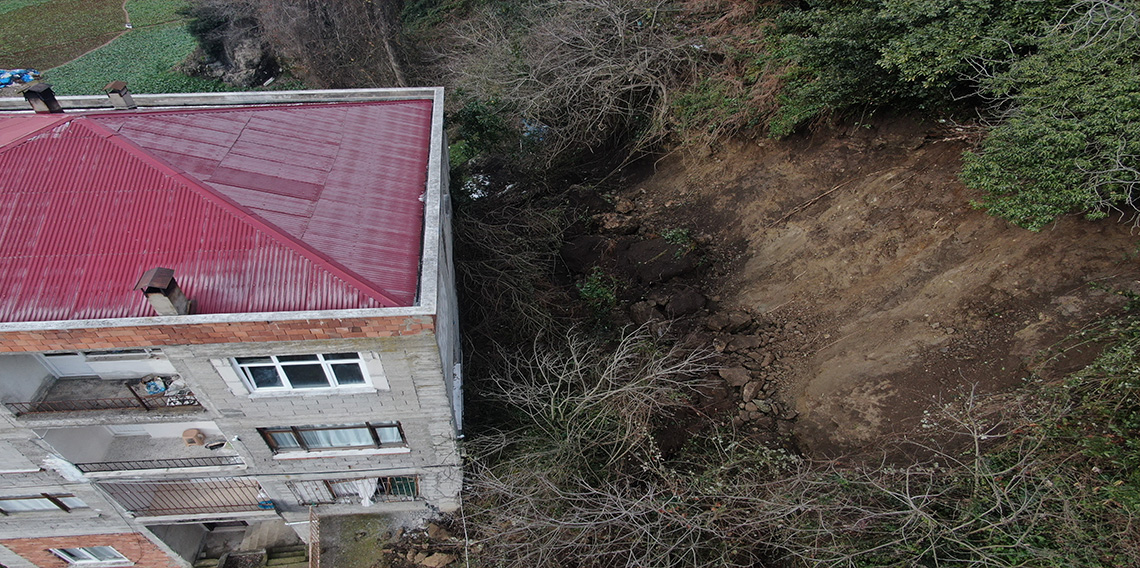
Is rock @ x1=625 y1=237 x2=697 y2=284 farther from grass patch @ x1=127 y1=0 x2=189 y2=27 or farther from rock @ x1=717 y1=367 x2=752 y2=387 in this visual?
grass patch @ x1=127 y1=0 x2=189 y2=27

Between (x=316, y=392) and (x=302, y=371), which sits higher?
(x=302, y=371)

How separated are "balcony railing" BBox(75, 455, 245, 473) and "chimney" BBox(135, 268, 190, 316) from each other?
458 centimetres

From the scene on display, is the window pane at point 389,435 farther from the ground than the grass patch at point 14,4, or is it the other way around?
the grass patch at point 14,4

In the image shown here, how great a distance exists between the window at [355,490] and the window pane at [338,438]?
4.73ft

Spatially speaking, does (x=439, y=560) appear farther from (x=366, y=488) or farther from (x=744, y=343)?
(x=744, y=343)

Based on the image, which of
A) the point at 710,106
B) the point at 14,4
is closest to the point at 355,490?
the point at 710,106

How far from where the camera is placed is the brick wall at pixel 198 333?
8023 millimetres

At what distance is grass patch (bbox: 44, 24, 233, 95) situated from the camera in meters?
36.6

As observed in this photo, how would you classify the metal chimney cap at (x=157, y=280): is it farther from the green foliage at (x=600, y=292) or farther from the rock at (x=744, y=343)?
the rock at (x=744, y=343)

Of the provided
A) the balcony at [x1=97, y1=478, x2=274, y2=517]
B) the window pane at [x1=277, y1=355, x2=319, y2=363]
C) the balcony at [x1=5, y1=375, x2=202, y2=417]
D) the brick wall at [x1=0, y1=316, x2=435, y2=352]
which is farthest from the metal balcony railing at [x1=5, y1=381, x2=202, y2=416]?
the balcony at [x1=97, y1=478, x2=274, y2=517]

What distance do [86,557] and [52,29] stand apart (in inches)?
2050

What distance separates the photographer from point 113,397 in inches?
398

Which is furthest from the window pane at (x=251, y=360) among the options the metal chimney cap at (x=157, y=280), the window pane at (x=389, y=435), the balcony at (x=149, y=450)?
the balcony at (x=149, y=450)

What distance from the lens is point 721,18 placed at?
18922 mm
